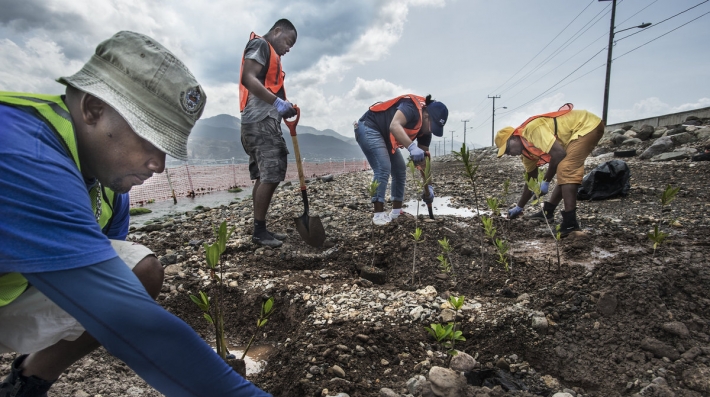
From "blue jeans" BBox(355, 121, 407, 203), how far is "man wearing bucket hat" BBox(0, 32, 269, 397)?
11.1 ft

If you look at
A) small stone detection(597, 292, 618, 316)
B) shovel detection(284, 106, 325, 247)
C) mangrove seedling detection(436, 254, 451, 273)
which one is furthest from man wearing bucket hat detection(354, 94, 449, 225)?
small stone detection(597, 292, 618, 316)

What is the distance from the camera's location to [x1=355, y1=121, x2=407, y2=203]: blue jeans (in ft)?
14.6

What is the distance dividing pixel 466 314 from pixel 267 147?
8.03ft

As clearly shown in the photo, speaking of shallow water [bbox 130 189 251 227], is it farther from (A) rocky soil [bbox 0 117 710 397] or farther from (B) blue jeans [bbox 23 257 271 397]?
(B) blue jeans [bbox 23 257 271 397]

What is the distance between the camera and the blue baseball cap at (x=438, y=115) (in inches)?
181

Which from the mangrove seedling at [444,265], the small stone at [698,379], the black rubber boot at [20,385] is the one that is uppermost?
the black rubber boot at [20,385]

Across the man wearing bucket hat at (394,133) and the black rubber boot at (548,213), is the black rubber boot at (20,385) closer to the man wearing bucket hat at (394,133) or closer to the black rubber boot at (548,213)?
the man wearing bucket hat at (394,133)

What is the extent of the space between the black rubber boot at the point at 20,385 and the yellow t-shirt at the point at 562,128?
4.42 metres

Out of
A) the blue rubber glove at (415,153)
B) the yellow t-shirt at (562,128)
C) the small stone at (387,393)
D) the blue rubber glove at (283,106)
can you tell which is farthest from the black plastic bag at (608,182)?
the small stone at (387,393)

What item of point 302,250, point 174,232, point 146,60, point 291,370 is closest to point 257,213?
point 302,250

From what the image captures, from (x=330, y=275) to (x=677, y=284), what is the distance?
229 centimetres

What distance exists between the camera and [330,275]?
3.00m

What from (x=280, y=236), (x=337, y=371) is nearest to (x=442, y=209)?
(x=280, y=236)

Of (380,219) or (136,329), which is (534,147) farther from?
(136,329)
